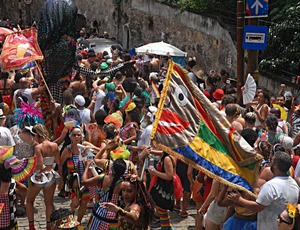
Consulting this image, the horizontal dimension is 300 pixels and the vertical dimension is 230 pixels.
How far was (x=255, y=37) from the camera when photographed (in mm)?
12914

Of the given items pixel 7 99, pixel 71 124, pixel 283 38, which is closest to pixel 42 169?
pixel 71 124

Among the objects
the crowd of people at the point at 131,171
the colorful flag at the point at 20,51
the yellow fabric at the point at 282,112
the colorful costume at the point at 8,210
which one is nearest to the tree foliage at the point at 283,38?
the crowd of people at the point at 131,171

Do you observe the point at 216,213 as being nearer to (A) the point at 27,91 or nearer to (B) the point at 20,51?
(A) the point at 27,91

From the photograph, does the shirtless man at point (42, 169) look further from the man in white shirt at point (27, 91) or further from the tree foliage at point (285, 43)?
the tree foliage at point (285, 43)

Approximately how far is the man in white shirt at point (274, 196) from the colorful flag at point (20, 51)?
7198 mm

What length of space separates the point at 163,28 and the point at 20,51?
12423 mm

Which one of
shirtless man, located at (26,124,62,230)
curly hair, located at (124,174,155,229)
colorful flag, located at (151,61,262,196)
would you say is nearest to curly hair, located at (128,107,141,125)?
shirtless man, located at (26,124,62,230)

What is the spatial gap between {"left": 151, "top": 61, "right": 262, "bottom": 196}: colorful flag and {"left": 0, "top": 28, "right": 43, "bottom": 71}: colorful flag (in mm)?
6669

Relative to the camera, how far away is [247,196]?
22.4ft

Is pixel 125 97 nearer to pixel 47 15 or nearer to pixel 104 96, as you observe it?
pixel 104 96

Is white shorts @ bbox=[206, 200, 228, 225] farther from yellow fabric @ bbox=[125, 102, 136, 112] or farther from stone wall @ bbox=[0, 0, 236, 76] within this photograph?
stone wall @ bbox=[0, 0, 236, 76]

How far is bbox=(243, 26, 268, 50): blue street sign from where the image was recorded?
12867mm

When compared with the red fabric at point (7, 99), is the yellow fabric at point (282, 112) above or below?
above

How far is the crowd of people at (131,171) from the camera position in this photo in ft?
22.6
